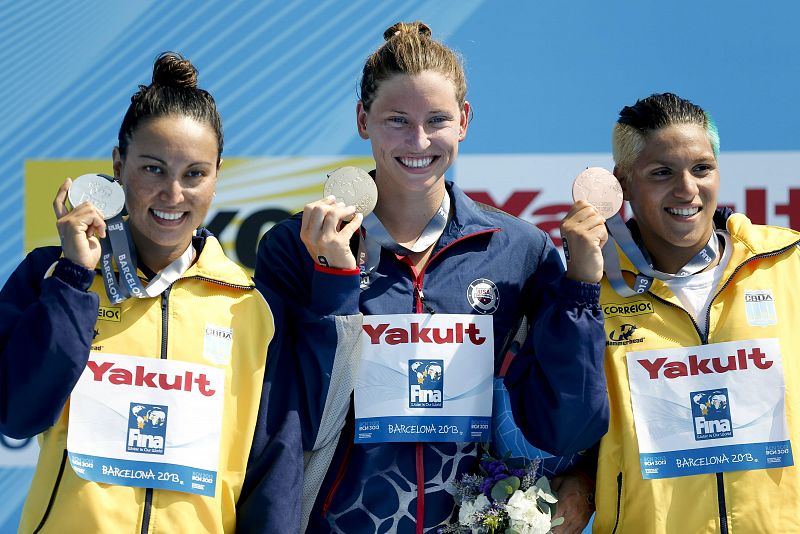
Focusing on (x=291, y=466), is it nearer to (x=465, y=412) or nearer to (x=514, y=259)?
(x=465, y=412)

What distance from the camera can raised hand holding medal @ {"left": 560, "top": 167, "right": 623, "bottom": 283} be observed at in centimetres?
263

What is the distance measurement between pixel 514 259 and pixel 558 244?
132cm

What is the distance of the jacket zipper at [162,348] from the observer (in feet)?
8.06

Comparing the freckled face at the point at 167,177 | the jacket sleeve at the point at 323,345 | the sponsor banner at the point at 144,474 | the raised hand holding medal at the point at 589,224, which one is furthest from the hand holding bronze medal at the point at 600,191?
the sponsor banner at the point at 144,474

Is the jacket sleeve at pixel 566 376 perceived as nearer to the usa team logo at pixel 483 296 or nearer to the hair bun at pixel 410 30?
the usa team logo at pixel 483 296

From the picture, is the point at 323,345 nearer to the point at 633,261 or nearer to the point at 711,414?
the point at 633,261

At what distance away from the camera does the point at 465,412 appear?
8.96 feet

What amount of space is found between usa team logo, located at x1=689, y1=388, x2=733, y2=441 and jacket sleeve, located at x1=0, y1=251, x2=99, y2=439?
1.58m

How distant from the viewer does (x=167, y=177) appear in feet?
8.63

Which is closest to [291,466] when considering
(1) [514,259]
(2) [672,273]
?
(1) [514,259]

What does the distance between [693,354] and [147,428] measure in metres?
1.45

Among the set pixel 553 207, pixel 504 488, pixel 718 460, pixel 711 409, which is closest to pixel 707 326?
pixel 711 409

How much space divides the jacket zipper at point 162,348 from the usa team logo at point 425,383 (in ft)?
2.11

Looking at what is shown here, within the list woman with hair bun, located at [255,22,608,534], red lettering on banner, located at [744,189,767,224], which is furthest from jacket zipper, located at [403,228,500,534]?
red lettering on banner, located at [744,189,767,224]
